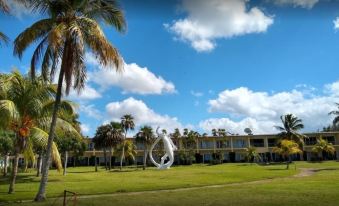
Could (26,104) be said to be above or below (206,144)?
below

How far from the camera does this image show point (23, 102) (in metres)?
25.0

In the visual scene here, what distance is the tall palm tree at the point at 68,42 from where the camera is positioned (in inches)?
768

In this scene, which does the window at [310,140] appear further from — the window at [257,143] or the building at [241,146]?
the window at [257,143]

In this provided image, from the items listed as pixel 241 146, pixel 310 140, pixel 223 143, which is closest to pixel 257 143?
pixel 241 146

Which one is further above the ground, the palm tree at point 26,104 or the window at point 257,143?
the window at point 257,143

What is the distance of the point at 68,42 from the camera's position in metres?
19.6

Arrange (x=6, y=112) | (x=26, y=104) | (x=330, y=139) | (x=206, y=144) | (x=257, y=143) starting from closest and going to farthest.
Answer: (x=6, y=112), (x=26, y=104), (x=330, y=139), (x=257, y=143), (x=206, y=144)

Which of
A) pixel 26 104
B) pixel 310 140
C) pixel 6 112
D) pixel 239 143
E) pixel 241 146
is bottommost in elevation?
pixel 6 112

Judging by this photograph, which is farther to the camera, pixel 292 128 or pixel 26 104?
pixel 292 128

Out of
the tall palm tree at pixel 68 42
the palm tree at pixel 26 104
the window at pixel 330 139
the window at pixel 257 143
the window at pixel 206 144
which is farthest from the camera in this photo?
the window at pixel 206 144

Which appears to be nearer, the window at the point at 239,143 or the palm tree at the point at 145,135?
the palm tree at the point at 145,135

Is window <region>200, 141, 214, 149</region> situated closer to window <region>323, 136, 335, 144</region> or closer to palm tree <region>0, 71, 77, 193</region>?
window <region>323, 136, 335, 144</region>

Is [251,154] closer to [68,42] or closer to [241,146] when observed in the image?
[241,146]

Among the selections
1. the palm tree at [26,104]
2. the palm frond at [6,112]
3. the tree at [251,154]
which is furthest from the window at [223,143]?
the palm frond at [6,112]
